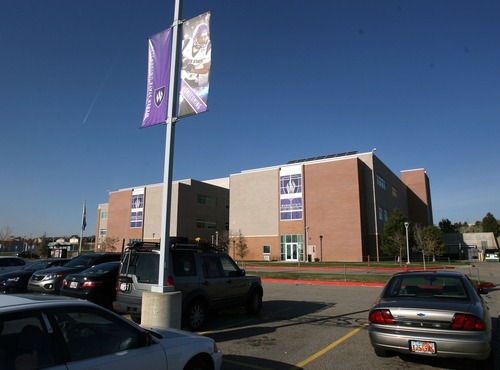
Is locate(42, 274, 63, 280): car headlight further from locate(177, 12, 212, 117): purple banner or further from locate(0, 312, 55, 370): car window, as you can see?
locate(0, 312, 55, 370): car window

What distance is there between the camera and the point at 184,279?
8852 millimetres

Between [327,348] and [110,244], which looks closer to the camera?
[327,348]

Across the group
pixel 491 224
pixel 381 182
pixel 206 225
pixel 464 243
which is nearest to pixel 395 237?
pixel 381 182

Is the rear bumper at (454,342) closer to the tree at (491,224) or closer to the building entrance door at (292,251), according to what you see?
the building entrance door at (292,251)

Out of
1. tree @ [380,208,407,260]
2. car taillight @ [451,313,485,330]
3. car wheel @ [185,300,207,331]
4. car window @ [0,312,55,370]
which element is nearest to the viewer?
car window @ [0,312,55,370]

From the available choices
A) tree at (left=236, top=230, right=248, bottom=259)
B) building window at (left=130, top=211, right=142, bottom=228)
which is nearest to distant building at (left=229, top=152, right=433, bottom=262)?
tree at (left=236, top=230, right=248, bottom=259)

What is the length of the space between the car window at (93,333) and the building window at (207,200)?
2961 inches

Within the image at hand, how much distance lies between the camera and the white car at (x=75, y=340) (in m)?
2.97

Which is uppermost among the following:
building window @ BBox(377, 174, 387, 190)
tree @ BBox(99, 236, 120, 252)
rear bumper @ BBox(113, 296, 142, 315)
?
building window @ BBox(377, 174, 387, 190)

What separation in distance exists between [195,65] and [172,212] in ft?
214

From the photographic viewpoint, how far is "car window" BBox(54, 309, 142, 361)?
130 inches

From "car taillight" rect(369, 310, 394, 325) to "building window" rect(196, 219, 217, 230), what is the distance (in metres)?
72.2

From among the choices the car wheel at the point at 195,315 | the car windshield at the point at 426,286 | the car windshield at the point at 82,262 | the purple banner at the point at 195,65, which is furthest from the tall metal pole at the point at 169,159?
the car windshield at the point at 82,262

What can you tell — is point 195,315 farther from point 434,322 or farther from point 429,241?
point 429,241
